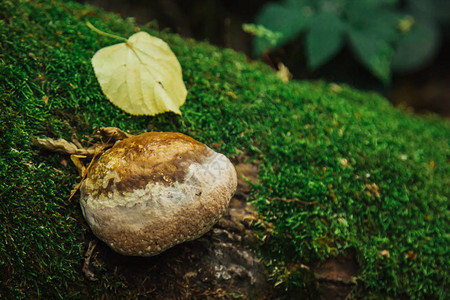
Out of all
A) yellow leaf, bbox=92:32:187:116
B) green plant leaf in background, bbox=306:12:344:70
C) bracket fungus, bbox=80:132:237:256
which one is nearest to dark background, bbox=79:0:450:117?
green plant leaf in background, bbox=306:12:344:70

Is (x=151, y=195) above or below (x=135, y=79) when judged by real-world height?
below

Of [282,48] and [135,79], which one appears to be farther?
[282,48]

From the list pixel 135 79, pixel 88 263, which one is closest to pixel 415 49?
pixel 135 79

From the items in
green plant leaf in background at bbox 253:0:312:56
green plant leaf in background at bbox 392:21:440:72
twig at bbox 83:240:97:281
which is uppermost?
green plant leaf in background at bbox 392:21:440:72

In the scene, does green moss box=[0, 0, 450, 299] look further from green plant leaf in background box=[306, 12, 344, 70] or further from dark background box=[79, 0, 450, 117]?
green plant leaf in background box=[306, 12, 344, 70]

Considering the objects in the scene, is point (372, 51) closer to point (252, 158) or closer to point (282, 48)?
point (282, 48)
